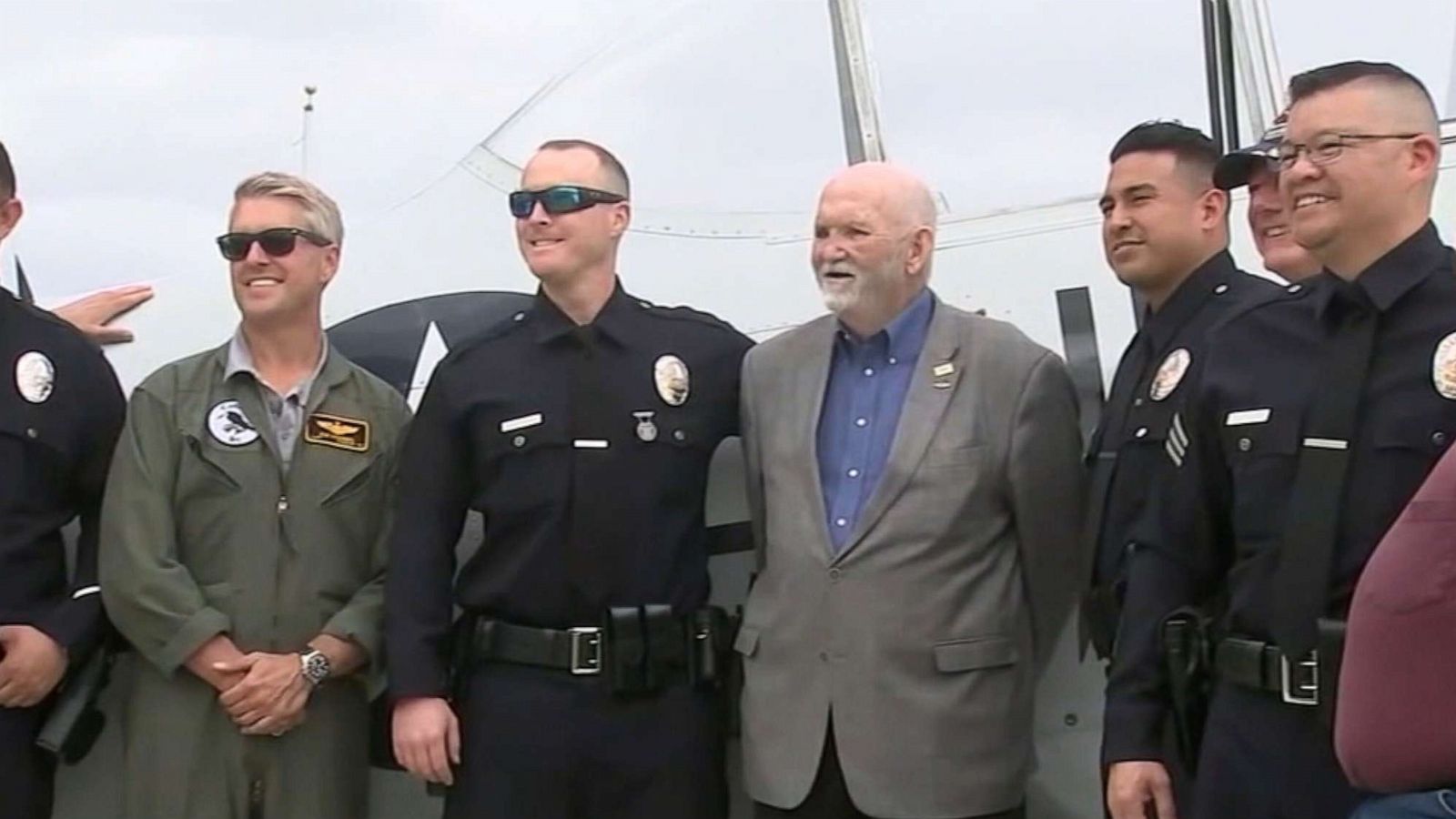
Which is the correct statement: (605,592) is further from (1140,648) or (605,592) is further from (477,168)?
(477,168)

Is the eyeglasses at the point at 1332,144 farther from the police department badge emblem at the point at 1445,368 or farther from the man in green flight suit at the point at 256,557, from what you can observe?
the man in green flight suit at the point at 256,557

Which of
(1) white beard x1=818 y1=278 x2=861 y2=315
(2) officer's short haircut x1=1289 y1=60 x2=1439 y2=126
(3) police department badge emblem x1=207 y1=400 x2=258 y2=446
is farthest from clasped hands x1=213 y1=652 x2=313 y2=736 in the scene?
(2) officer's short haircut x1=1289 y1=60 x2=1439 y2=126

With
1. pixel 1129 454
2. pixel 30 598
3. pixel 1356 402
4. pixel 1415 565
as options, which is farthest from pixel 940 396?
pixel 30 598

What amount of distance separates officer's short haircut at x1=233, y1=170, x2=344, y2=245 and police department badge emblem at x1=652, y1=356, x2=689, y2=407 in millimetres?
775

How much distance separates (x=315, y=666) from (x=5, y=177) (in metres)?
1.30

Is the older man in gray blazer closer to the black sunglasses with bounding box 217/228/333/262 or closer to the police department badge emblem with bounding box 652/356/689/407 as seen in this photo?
the police department badge emblem with bounding box 652/356/689/407

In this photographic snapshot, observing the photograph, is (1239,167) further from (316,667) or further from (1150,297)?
(316,667)

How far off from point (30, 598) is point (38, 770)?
0.36m

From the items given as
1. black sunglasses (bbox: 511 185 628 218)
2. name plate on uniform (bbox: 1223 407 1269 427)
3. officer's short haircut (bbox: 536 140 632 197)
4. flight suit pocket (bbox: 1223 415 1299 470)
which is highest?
officer's short haircut (bbox: 536 140 632 197)

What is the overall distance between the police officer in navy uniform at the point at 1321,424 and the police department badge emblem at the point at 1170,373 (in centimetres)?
30

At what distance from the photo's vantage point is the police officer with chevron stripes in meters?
3.01

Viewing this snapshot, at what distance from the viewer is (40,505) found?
3525 mm

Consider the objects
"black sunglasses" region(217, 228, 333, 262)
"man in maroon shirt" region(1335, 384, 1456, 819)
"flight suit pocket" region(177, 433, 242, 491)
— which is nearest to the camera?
"man in maroon shirt" region(1335, 384, 1456, 819)

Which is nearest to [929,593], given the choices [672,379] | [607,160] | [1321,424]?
[672,379]
